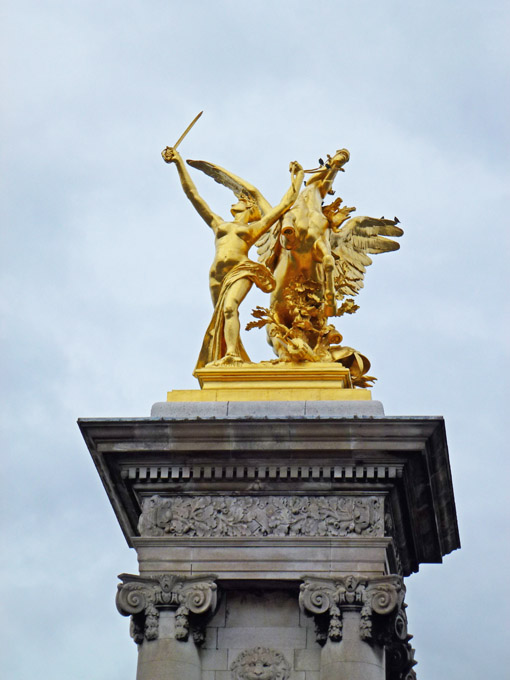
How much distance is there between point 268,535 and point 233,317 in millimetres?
4039

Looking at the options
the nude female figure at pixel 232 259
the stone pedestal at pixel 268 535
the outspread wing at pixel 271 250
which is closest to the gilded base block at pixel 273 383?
the nude female figure at pixel 232 259

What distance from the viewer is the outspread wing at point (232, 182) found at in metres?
26.7

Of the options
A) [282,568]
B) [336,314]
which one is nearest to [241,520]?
[282,568]

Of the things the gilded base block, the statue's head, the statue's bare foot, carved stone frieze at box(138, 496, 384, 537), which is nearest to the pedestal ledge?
the gilded base block

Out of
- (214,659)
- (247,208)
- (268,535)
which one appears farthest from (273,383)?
(214,659)

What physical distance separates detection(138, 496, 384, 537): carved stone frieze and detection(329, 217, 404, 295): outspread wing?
500 centimetres

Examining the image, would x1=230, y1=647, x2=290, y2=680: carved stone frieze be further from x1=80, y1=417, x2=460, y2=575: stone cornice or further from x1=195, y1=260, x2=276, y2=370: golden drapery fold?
x1=195, y1=260, x2=276, y2=370: golden drapery fold

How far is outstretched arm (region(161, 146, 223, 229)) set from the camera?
26406mm

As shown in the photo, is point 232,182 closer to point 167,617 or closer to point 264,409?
point 264,409

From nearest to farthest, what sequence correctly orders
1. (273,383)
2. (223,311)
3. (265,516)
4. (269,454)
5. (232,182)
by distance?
(265,516) < (269,454) < (273,383) < (223,311) < (232,182)

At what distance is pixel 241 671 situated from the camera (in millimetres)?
22109

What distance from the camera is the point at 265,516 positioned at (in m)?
22.7

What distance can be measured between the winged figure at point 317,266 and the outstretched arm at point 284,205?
278mm

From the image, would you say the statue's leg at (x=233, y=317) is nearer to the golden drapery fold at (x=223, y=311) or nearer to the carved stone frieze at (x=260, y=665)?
the golden drapery fold at (x=223, y=311)
